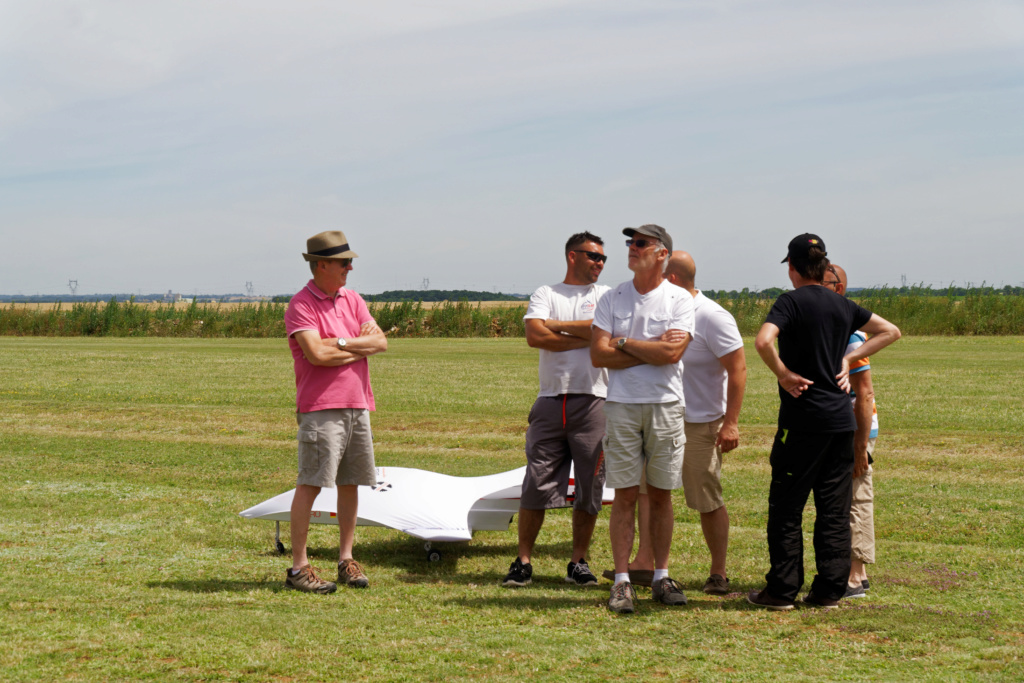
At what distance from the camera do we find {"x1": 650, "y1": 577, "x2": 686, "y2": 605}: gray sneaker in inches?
216

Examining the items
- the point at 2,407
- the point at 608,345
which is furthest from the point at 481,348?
the point at 608,345

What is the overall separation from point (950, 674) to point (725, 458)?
743 cm

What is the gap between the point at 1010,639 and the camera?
4.75 m

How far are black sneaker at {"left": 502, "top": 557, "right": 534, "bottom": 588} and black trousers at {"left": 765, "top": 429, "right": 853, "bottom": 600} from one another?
1.57 meters

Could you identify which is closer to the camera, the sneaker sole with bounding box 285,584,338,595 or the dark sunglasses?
the dark sunglasses

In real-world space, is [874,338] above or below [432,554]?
above

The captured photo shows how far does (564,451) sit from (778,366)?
1.66m

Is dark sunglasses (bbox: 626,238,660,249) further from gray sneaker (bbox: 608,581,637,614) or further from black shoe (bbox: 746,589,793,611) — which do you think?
black shoe (bbox: 746,589,793,611)

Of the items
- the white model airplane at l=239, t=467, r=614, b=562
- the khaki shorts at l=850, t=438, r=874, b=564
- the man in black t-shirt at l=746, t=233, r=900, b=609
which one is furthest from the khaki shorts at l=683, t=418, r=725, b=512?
the white model airplane at l=239, t=467, r=614, b=562

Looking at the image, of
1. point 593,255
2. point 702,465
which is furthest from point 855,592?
point 593,255

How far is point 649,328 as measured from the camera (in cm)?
539

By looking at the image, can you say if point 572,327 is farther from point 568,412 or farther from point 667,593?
point 667,593

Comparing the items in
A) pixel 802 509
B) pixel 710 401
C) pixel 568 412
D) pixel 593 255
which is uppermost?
pixel 593 255

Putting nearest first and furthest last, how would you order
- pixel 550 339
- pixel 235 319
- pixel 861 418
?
pixel 861 418 < pixel 550 339 < pixel 235 319
